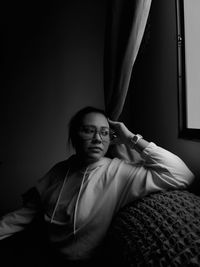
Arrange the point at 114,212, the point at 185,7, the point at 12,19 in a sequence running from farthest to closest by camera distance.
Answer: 1. the point at 12,19
2. the point at 185,7
3. the point at 114,212

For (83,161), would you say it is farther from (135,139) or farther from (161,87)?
(161,87)

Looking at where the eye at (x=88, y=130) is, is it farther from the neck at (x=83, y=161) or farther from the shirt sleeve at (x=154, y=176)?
the shirt sleeve at (x=154, y=176)

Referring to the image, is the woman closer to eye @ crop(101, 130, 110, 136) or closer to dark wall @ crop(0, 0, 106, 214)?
eye @ crop(101, 130, 110, 136)

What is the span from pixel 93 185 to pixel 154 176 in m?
0.25

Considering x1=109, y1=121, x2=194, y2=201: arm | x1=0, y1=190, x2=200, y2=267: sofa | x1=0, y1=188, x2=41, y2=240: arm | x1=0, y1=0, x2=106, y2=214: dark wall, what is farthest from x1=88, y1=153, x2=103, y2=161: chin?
x1=0, y1=0, x2=106, y2=214: dark wall

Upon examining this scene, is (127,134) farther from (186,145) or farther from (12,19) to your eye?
(12,19)

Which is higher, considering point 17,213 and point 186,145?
point 186,145

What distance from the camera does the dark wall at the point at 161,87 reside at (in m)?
1.24

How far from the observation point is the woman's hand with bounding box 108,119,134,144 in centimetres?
111

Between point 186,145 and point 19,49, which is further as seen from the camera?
point 19,49

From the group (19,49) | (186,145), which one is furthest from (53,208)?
(19,49)

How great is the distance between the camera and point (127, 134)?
3.63 feet

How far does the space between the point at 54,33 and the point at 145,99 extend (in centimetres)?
93

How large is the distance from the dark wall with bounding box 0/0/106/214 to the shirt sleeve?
1187 millimetres
